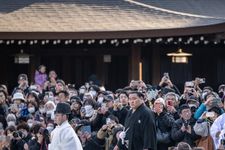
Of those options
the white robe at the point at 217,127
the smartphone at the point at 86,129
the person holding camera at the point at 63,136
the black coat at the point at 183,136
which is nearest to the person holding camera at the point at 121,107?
the smartphone at the point at 86,129

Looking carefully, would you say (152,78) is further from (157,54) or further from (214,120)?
(214,120)

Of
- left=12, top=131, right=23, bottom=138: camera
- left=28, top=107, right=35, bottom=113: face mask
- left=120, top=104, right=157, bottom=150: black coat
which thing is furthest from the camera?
left=28, top=107, right=35, bottom=113: face mask

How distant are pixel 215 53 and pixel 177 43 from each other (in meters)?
1.23

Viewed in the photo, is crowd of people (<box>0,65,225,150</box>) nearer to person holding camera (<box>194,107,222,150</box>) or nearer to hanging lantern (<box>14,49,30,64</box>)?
person holding camera (<box>194,107,222,150</box>)

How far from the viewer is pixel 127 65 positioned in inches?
997

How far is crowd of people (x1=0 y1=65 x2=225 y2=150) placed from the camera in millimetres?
13383

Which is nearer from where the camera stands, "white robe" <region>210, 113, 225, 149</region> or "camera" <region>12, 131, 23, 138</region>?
"white robe" <region>210, 113, 225, 149</region>

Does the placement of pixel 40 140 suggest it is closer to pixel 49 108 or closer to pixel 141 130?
pixel 49 108

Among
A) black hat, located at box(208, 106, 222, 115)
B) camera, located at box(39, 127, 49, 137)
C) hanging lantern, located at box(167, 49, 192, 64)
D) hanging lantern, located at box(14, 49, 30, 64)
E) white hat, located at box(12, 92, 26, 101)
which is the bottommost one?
hanging lantern, located at box(14, 49, 30, 64)

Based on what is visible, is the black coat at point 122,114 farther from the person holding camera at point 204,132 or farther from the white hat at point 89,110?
the person holding camera at point 204,132

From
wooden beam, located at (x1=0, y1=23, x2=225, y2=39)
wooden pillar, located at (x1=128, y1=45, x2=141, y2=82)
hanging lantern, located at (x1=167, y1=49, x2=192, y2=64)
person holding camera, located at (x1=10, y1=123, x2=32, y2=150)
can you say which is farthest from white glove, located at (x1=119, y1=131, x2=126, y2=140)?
hanging lantern, located at (x1=167, y1=49, x2=192, y2=64)

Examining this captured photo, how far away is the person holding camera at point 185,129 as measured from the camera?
14.0 meters

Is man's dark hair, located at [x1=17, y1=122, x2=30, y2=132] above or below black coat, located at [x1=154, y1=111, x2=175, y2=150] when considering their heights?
below

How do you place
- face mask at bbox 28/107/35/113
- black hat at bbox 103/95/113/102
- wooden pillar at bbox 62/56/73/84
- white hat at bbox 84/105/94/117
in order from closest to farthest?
black hat at bbox 103/95/113/102
white hat at bbox 84/105/94/117
face mask at bbox 28/107/35/113
wooden pillar at bbox 62/56/73/84
